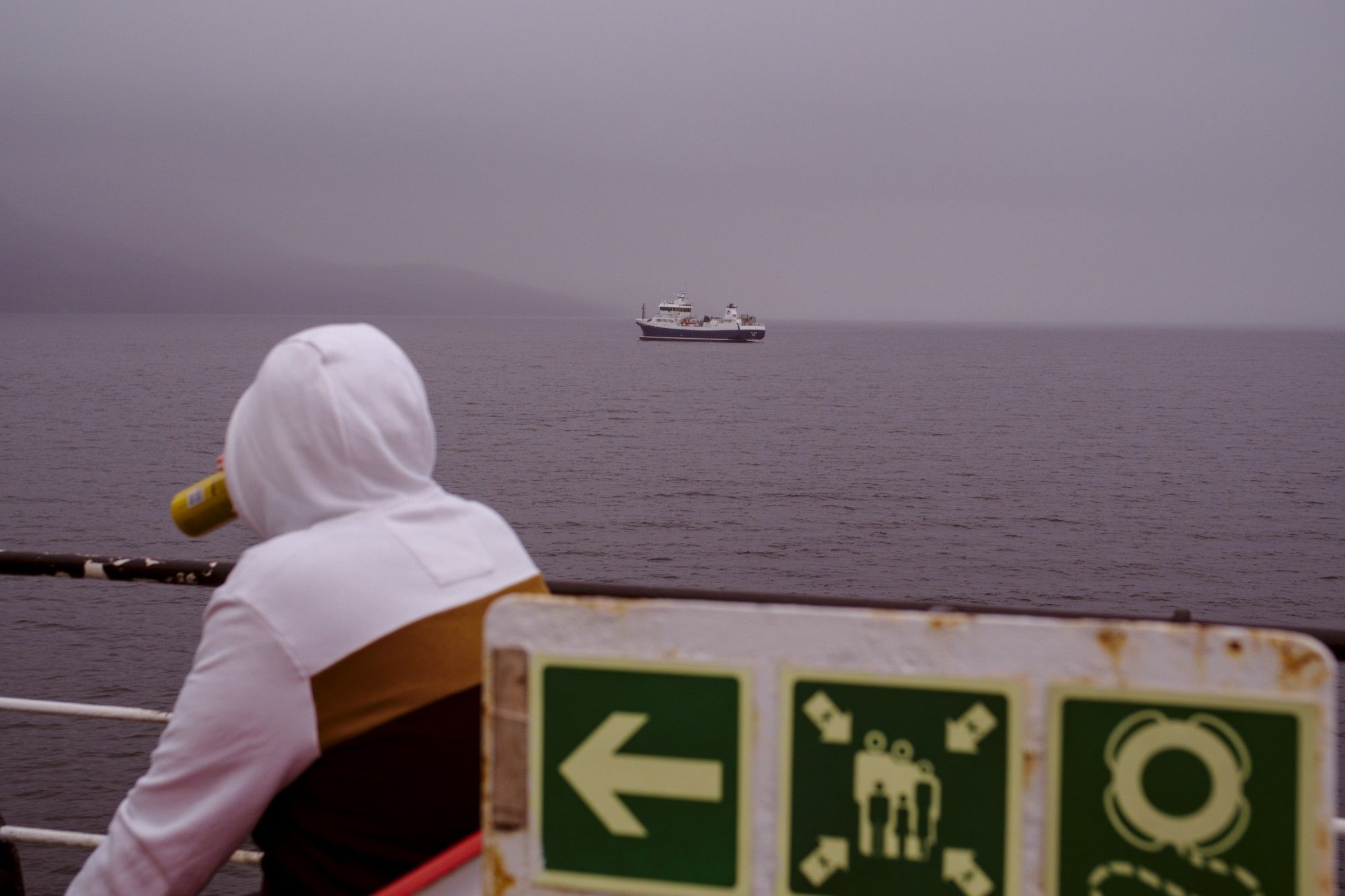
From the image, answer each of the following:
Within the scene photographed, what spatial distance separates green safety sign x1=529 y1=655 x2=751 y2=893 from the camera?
122 cm

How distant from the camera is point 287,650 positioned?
5.71ft

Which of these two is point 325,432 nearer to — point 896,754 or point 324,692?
point 324,692

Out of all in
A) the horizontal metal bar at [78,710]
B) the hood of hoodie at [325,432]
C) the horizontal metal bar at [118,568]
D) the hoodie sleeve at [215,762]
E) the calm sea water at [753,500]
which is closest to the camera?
the hoodie sleeve at [215,762]

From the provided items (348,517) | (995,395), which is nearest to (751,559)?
(348,517)

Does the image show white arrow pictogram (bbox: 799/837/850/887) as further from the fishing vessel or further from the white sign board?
the fishing vessel

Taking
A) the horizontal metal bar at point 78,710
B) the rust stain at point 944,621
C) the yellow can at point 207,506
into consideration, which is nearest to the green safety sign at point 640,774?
the rust stain at point 944,621

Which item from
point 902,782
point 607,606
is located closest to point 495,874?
point 607,606

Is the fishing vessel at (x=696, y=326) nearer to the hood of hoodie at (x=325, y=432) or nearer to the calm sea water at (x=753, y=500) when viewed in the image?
the calm sea water at (x=753, y=500)

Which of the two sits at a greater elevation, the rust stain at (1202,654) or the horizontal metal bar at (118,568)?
the rust stain at (1202,654)

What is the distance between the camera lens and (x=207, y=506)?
2.33 m

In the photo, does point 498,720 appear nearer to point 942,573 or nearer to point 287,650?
point 287,650

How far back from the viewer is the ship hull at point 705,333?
148 meters

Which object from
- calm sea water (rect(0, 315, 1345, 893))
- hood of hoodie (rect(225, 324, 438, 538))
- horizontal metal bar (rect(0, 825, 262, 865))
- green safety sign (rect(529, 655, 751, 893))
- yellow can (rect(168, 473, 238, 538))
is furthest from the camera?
calm sea water (rect(0, 315, 1345, 893))

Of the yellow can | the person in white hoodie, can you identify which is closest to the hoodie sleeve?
the person in white hoodie
